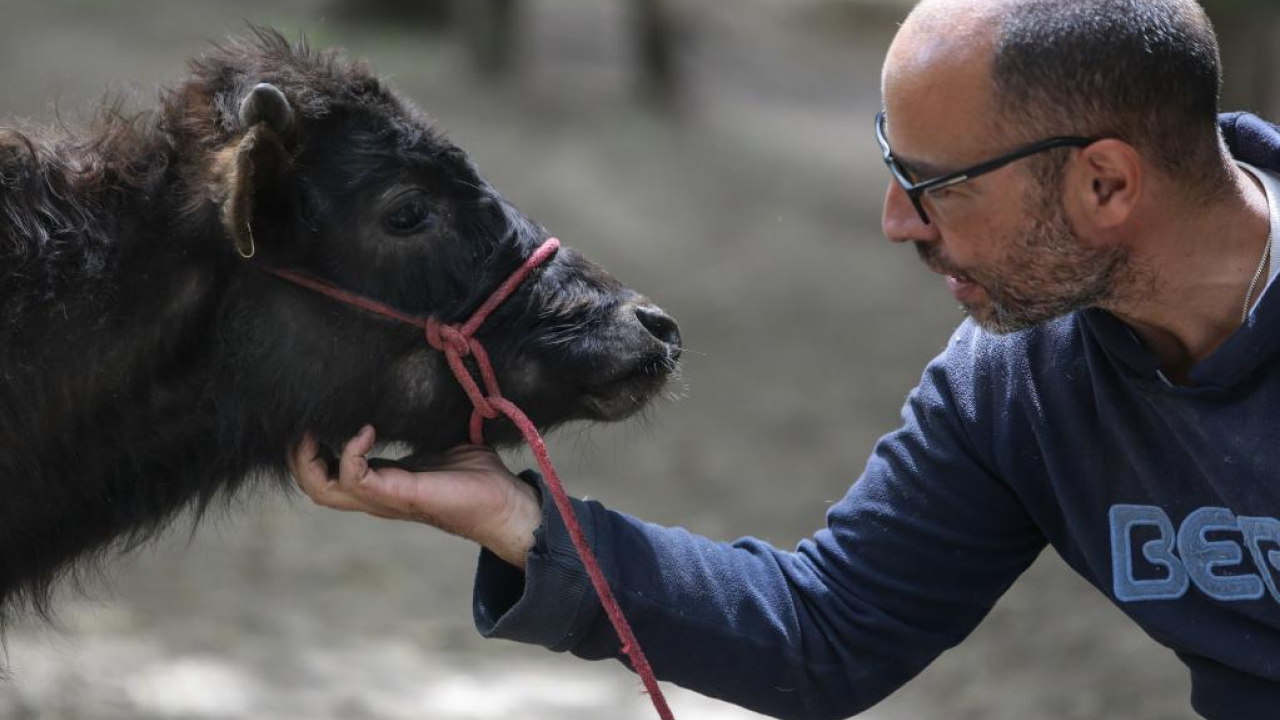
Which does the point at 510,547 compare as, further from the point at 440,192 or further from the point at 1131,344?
the point at 1131,344

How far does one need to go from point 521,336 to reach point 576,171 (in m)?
10.0

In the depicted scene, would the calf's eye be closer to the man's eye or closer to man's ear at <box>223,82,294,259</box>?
the man's eye

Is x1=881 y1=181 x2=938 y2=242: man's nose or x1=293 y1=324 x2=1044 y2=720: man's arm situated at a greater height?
x1=881 y1=181 x2=938 y2=242: man's nose

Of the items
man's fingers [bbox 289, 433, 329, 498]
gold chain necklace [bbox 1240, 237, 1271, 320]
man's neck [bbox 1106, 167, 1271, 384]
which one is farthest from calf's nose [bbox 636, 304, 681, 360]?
gold chain necklace [bbox 1240, 237, 1271, 320]

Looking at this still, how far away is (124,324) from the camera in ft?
12.0

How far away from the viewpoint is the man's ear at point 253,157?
11.4 ft

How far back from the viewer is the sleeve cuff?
342 cm

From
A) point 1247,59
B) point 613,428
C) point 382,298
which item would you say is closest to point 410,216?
point 382,298

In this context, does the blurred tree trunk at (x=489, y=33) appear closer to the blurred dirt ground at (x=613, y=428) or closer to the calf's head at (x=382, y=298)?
the blurred dirt ground at (x=613, y=428)

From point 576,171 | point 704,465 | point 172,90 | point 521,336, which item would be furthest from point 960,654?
point 576,171

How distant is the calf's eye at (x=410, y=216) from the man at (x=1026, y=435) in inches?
22.2

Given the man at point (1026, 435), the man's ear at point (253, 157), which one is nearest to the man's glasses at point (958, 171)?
the man at point (1026, 435)

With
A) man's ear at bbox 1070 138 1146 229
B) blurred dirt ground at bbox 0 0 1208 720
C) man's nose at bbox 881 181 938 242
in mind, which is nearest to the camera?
man's ear at bbox 1070 138 1146 229

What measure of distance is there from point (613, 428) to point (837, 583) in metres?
5.96
